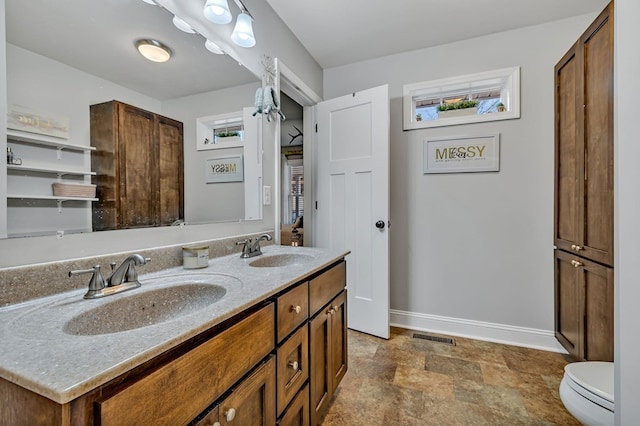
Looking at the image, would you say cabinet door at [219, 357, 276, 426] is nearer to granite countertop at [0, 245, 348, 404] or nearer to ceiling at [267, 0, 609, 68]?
granite countertop at [0, 245, 348, 404]

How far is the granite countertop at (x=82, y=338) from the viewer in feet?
1.47

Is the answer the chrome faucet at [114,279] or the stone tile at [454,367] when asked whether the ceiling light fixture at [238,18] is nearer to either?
the chrome faucet at [114,279]

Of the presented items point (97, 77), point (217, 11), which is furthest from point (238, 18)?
point (97, 77)

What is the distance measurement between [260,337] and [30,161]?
34.3 inches

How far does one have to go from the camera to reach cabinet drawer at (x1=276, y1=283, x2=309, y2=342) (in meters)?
0.99

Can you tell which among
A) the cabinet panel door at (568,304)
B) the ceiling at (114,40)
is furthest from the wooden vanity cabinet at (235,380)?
the cabinet panel door at (568,304)

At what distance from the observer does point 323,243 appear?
266 cm

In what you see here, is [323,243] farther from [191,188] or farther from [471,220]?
[191,188]

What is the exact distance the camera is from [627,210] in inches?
33.0

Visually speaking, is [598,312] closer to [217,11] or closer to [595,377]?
[595,377]

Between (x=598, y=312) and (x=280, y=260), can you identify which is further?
(x=280, y=260)

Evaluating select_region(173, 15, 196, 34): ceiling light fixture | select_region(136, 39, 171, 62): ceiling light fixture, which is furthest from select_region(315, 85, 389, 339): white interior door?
select_region(136, 39, 171, 62): ceiling light fixture

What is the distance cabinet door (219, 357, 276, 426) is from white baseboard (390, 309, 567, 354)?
74.8 inches

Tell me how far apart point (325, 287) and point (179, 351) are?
834 mm
